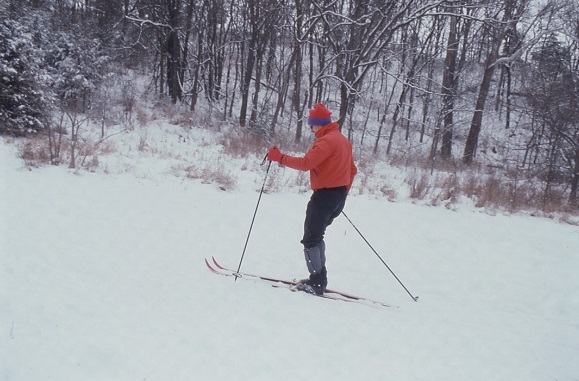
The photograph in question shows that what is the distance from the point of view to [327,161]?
3.82 m

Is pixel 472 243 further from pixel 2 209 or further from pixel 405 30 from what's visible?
pixel 405 30

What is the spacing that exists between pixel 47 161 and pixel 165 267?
444cm

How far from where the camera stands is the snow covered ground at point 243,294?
254cm

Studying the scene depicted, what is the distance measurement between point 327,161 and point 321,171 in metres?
0.12

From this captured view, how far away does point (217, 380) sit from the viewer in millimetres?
2363

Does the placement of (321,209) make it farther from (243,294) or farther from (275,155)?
A: (243,294)

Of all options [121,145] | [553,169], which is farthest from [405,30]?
[121,145]

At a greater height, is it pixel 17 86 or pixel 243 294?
pixel 17 86

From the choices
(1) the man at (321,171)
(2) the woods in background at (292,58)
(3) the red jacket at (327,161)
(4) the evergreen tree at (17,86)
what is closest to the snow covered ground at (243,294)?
(1) the man at (321,171)

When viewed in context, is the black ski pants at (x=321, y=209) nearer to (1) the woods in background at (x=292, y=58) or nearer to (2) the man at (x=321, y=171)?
(2) the man at (x=321, y=171)

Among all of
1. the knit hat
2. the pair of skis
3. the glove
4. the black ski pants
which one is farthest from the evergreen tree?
the black ski pants

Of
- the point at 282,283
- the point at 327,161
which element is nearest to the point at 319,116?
the point at 327,161

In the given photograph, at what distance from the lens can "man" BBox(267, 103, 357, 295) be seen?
3711 millimetres

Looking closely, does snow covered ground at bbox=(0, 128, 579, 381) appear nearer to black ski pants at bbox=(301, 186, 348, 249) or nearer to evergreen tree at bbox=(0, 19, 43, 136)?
black ski pants at bbox=(301, 186, 348, 249)
